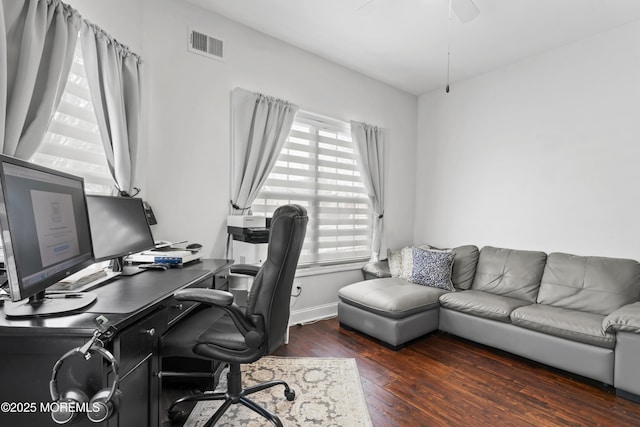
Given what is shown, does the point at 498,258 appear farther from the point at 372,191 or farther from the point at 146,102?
the point at 146,102

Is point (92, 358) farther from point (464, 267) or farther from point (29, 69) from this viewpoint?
point (464, 267)

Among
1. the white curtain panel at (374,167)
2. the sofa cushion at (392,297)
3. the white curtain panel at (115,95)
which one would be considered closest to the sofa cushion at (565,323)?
the sofa cushion at (392,297)

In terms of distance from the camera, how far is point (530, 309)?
8.73 feet

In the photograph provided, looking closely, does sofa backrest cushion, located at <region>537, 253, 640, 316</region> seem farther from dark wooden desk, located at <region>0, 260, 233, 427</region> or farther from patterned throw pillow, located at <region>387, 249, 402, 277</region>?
dark wooden desk, located at <region>0, 260, 233, 427</region>

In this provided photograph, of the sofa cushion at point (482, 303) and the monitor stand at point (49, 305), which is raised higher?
the monitor stand at point (49, 305)

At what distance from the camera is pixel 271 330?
62.1 inches

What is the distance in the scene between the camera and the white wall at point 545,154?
9.32ft

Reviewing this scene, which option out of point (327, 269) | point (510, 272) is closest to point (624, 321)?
point (510, 272)

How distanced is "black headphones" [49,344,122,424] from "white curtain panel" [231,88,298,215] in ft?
6.99

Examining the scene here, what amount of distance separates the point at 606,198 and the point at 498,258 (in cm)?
108

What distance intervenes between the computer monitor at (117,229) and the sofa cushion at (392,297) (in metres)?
1.94

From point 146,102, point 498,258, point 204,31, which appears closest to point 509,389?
point 498,258

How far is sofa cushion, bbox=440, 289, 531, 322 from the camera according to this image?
2.76 m

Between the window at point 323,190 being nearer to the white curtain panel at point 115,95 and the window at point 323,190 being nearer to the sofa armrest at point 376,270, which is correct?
the sofa armrest at point 376,270
